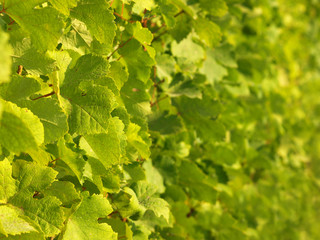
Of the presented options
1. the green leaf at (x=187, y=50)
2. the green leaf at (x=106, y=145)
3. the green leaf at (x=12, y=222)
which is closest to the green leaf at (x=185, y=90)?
the green leaf at (x=187, y=50)

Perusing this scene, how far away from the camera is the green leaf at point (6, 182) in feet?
3.13

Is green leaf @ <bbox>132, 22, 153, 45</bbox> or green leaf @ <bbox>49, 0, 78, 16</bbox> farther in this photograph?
green leaf @ <bbox>132, 22, 153, 45</bbox>

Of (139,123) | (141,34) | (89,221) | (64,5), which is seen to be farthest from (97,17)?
(89,221)

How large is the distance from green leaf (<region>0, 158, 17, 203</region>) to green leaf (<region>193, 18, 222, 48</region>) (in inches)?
36.6

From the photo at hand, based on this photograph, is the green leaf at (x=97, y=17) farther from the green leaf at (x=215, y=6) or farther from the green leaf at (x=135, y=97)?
the green leaf at (x=215, y=6)

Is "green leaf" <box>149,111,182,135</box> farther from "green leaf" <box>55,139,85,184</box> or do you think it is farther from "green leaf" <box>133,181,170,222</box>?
"green leaf" <box>55,139,85,184</box>

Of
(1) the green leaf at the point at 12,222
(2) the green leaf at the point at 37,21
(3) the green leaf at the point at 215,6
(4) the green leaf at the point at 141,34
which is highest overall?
(2) the green leaf at the point at 37,21

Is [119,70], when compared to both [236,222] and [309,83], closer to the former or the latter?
[236,222]

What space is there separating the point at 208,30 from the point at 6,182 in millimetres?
970

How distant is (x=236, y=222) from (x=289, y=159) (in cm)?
124

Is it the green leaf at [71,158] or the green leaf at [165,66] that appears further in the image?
the green leaf at [165,66]

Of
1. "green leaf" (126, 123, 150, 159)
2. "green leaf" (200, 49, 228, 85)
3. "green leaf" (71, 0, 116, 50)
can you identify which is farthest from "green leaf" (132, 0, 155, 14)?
"green leaf" (200, 49, 228, 85)

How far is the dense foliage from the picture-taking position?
97 centimetres

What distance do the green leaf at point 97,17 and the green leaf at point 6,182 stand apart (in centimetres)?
42
